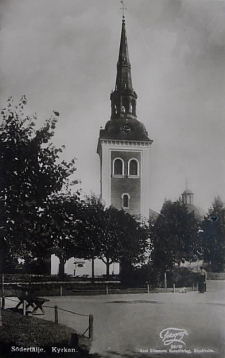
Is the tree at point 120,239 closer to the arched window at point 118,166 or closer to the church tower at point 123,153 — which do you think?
the church tower at point 123,153

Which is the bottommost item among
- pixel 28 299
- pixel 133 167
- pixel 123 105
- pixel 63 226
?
pixel 28 299

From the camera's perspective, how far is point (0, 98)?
12.1 feet

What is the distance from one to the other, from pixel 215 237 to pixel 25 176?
65.6 inches

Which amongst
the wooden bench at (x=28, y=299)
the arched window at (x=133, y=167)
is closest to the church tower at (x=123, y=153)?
the arched window at (x=133, y=167)

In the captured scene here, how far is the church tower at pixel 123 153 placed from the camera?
3.84 m

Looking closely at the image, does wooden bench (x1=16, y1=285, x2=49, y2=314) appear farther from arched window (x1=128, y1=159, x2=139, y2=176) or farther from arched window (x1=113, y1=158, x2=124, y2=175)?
arched window (x1=128, y1=159, x2=139, y2=176)

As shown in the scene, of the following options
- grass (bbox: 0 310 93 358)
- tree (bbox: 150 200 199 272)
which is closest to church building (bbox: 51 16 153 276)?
tree (bbox: 150 200 199 272)

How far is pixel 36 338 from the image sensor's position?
3373mm

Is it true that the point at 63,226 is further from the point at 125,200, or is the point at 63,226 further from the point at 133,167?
the point at 133,167

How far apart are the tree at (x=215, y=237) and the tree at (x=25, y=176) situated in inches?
49.0

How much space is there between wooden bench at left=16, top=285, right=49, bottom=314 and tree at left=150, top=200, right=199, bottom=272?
1.03 metres

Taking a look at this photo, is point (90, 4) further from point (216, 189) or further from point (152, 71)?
point (216, 189)

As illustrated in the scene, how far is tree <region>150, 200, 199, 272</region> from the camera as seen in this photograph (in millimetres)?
3951

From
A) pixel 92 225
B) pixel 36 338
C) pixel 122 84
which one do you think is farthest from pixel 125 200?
pixel 36 338
